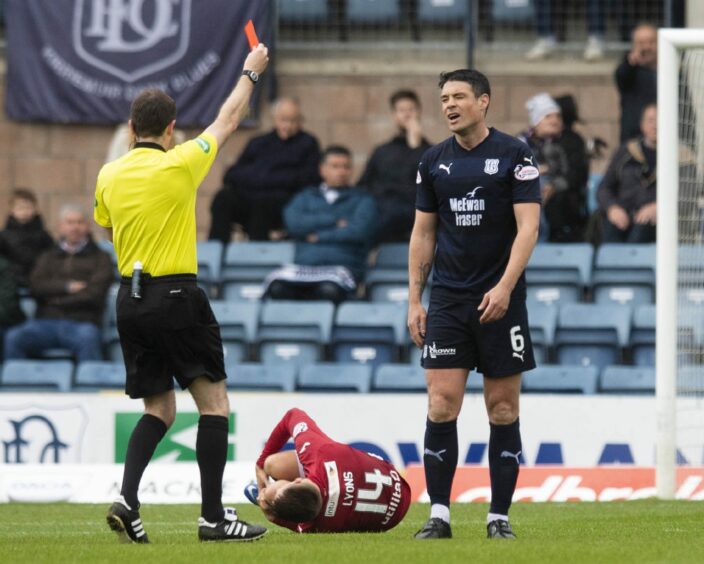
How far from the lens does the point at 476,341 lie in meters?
6.79

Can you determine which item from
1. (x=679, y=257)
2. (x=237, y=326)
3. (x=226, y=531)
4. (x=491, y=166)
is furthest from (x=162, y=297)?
(x=237, y=326)

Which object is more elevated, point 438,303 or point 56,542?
point 438,303

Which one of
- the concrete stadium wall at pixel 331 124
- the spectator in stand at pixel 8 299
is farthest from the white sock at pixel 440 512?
the concrete stadium wall at pixel 331 124

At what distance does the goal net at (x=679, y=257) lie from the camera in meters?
9.85

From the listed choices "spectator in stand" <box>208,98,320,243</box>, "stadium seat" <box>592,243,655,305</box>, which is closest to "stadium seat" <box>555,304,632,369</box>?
"stadium seat" <box>592,243,655,305</box>

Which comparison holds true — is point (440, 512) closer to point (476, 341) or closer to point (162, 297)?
point (476, 341)

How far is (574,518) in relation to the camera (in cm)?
843

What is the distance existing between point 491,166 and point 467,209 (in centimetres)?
21

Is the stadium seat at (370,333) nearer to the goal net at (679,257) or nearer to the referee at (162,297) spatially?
the goal net at (679,257)

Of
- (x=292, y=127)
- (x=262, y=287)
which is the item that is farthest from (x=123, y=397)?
(x=292, y=127)

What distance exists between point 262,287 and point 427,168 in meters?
6.94

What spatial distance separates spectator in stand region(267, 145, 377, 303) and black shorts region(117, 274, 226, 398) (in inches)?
263

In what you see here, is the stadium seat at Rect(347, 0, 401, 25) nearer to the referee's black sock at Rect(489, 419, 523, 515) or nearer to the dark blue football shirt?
the dark blue football shirt

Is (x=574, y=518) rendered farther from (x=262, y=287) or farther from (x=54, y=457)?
(x=262, y=287)
